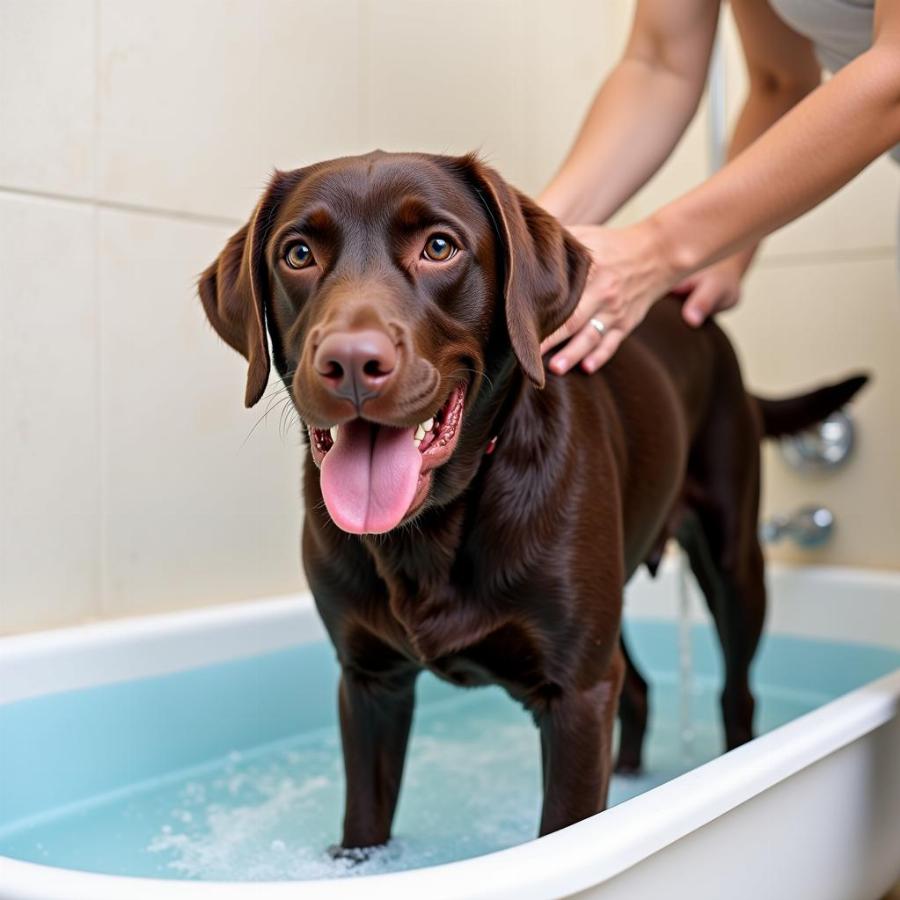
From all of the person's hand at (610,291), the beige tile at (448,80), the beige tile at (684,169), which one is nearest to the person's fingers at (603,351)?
the person's hand at (610,291)

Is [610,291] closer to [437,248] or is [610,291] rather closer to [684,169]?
[437,248]

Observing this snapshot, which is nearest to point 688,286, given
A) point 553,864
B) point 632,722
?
point 632,722

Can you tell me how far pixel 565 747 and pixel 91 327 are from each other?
131 cm

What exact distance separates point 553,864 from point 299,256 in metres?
0.68

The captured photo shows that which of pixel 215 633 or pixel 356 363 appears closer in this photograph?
pixel 356 363

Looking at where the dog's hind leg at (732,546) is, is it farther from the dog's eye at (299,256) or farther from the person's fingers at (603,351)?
the dog's eye at (299,256)

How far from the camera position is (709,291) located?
2104 millimetres

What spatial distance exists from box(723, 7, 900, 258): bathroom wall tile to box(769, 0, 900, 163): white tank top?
1.12m

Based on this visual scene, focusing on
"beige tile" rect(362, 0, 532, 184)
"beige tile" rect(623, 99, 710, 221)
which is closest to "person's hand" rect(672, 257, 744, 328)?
"beige tile" rect(362, 0, 532, 184)

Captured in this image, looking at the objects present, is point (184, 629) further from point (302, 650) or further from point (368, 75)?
point (368, 75)

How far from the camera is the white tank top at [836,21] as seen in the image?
1.80m

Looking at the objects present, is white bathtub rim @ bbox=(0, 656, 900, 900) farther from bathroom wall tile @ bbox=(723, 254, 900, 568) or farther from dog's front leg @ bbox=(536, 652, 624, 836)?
bathroom wall tile @ bbox=(723, 254, 900, 568)

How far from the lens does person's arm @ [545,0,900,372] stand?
5.06ft

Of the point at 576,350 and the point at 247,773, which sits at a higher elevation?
the point at 576,350
